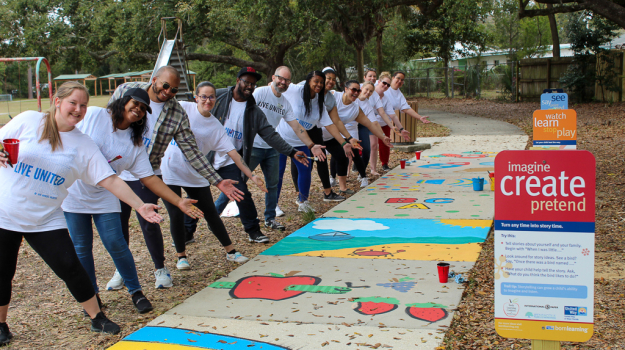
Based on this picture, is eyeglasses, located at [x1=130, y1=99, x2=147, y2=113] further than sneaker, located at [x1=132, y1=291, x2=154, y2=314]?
No

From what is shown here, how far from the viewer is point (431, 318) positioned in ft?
11.4

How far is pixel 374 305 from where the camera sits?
3768 mm

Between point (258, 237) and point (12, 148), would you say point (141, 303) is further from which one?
point (258, 237)

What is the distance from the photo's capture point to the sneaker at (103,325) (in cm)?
350

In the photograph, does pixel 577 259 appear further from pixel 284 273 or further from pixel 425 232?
pixel 425 232

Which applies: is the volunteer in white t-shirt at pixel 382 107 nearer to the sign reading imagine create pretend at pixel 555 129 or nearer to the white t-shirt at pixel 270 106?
the sign reading imagine create pretend at pixel 555 129

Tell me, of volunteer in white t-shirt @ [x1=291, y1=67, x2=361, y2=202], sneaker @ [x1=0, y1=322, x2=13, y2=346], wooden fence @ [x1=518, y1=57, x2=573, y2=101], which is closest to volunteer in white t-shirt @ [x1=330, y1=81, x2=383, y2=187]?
volunteer in white t-shirt @ [x1=291, y1=67, x2=361, y2=202]

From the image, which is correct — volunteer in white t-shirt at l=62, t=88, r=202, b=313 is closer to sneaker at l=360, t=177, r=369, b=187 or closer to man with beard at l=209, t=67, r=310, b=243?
man with beard at l=209, t=67, r=310, b=243

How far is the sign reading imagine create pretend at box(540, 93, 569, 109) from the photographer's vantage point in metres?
6.84

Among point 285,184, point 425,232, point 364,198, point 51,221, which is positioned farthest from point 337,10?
point 51,221

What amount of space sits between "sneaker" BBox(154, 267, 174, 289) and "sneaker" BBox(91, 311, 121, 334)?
826mm

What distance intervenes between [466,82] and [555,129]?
2710 cm

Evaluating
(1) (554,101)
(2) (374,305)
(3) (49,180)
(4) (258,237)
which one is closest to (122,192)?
(3) (49,180)

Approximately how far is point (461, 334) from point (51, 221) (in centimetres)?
246
